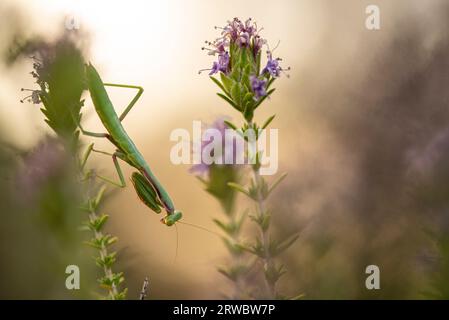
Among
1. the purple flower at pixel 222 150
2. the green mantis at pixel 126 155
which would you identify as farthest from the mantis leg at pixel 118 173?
the purple flower at pixel 222 150

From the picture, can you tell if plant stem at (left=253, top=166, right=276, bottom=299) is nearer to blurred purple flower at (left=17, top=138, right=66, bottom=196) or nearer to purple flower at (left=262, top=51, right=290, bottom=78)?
purple flower at (left=262, top=51, right=290, bottom=78)

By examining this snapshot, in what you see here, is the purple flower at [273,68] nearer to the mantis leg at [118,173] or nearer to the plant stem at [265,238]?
the plant stem at [265,238]

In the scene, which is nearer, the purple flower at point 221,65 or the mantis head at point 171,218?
the purple flower at point 221,65

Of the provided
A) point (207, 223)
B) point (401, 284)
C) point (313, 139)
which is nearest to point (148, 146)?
point (207, 223)

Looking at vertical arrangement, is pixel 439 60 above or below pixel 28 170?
above

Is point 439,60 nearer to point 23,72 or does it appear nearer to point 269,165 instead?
point 269,165
